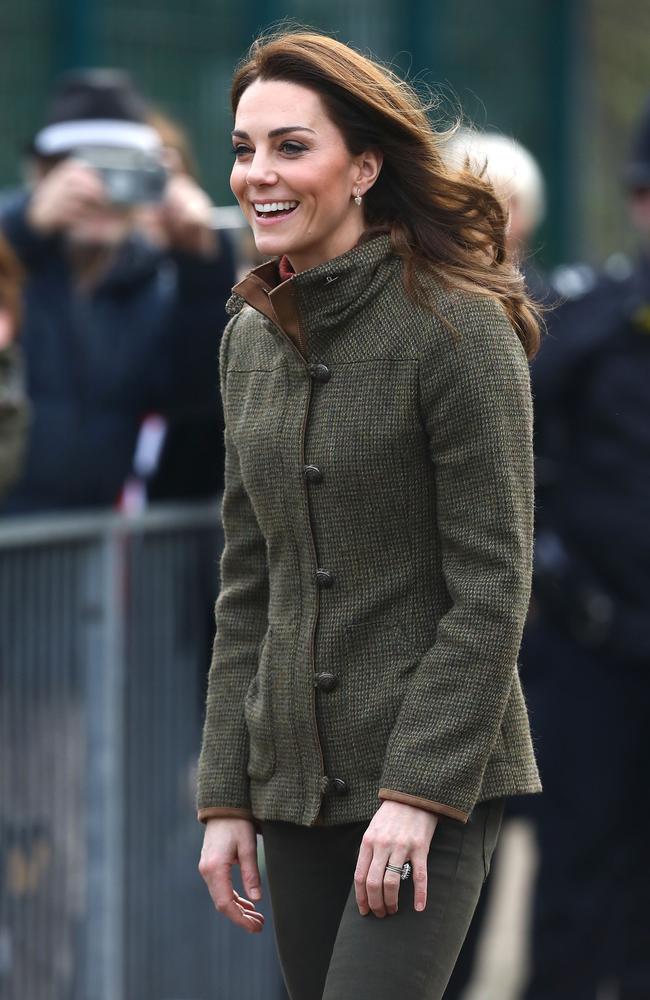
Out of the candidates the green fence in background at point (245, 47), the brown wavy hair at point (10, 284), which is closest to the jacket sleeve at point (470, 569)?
the brown wavy hair at point (10, 284)

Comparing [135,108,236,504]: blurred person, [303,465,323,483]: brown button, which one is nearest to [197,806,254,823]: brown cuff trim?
[303,465,323,483]: brown button

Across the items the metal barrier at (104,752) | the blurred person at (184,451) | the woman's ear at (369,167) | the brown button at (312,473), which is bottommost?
the metal barrier at (104,752)

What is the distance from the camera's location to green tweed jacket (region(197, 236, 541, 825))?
2.64 meters

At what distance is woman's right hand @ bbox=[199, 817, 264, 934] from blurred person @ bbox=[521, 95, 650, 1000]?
2447 mm

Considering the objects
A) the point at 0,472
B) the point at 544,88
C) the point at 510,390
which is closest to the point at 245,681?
the point at 510,390

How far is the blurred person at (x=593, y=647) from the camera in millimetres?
5332

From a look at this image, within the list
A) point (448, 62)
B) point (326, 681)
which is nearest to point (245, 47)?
point (448, 62)

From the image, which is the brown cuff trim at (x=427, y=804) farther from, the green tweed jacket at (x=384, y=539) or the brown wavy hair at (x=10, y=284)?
the brown wavy hair at (x=10, y=284)

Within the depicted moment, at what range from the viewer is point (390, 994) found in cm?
264

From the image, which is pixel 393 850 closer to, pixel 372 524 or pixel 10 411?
pixel 372 524

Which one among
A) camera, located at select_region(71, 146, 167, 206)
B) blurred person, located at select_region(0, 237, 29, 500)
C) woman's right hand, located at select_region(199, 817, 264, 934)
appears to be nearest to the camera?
woman's right hand, located at select_region(199, 817, 264, 934)

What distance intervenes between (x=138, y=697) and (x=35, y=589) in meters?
0.45

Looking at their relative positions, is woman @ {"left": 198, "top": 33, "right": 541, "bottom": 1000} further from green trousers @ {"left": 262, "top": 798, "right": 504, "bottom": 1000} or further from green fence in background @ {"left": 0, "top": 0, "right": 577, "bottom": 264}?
green fence in background @ {"left": 0, "top": 0, "right": 577, "bottom": 264}

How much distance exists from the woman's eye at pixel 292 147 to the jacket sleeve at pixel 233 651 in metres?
0.40
